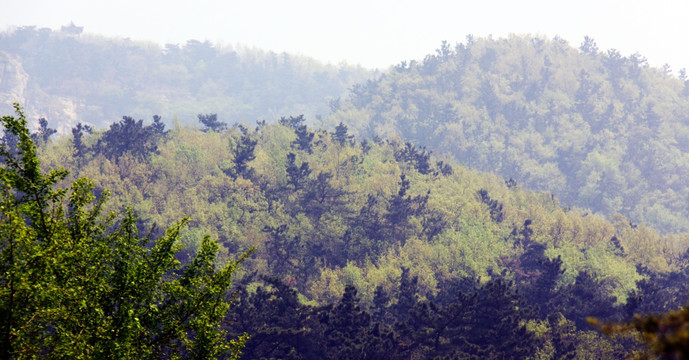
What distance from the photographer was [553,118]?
124938mm

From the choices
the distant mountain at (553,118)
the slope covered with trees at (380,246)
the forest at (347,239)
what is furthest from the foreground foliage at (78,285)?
the distant mountain at (553,118)

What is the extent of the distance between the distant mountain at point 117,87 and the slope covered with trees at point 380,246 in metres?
113

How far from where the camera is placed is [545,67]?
136 m

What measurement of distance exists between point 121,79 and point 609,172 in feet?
524

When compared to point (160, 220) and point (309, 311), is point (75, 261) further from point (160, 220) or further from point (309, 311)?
point (160, 220)

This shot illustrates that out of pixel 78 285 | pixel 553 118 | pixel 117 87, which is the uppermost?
pixel 553 118

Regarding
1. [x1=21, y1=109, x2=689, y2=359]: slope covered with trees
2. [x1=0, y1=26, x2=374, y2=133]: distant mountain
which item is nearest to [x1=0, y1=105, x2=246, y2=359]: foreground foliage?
[x1=21, y1=109, x2=689, y2=359]: slope covered with trees

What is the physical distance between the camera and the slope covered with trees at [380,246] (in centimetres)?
3131

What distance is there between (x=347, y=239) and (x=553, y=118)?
3536 inches

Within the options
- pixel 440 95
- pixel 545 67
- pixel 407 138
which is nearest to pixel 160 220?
pixel 407 138

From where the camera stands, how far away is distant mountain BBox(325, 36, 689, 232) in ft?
344

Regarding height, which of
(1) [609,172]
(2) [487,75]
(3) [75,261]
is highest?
(2) [487,75]

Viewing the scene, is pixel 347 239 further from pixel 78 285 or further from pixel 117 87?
pixel 117 87

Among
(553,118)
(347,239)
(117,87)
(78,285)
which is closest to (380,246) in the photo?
(347,239)
